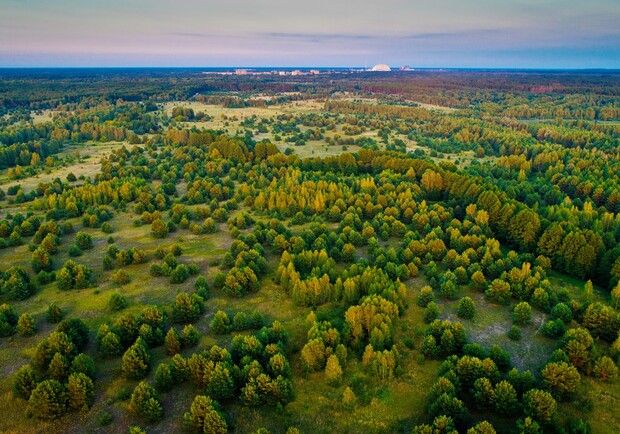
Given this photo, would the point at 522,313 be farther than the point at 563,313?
Yes

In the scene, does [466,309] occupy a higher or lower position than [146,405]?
higher

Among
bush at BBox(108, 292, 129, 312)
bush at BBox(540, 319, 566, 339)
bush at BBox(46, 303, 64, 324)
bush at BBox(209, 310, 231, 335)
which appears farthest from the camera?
bush at BBox(108, 292, 129, 312)

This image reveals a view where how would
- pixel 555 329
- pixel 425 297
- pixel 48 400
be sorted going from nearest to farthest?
pixel 48 400 < pixel 555 329 < pixel 425 297

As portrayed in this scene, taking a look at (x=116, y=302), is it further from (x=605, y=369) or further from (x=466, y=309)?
(x=605, y=369)

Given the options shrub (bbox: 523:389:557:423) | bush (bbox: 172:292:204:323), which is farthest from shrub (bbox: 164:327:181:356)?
shrub (bbox: 523:389:557:423)

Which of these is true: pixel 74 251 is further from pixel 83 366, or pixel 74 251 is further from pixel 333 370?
pixel 333 370

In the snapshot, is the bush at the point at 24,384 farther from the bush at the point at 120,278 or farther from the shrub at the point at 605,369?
the shrub at the point at 605,369

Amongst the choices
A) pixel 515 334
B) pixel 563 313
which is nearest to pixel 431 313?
pixel 515 334

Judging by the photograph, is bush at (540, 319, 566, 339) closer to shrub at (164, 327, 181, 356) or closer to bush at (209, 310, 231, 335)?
bush at (209, 310, 231, 335)

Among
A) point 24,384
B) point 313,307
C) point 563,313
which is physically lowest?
point 313,307

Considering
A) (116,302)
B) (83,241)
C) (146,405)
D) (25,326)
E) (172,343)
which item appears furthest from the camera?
(83,241)
